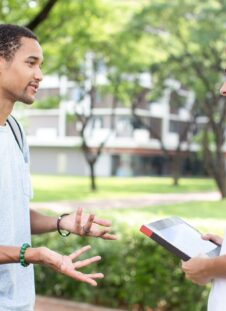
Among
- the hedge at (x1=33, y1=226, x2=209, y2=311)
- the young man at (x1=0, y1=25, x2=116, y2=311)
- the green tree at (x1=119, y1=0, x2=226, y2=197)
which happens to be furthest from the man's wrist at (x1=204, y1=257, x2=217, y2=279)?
the green tree at (x1=119, y1=0, x2=226, y2=197)

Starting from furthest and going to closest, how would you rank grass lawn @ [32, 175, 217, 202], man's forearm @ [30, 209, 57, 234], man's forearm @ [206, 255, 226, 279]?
1. grass lawn @ [32, 175, 217, 202]
2. man's forearm @ [30, 209, 57, 234]
3. man's forearm @ [206, 255, 226, 279]

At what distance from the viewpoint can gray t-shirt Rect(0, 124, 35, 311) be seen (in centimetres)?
199

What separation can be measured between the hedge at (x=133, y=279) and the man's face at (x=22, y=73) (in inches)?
139

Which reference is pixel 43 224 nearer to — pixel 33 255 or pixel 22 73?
pixel 33 255

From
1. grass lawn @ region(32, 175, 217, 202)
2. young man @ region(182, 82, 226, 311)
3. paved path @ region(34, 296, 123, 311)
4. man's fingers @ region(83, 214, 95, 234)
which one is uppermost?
man's fingers @ region(83, 214, 95, 234)

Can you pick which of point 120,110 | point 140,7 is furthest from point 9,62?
point 120,110

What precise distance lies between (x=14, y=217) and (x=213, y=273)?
72 centimetres

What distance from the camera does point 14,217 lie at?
2043 millimetres

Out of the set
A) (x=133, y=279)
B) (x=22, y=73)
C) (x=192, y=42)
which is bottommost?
(x=133, y=279)

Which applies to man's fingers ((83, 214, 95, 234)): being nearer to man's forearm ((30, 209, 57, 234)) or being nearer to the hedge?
man's forearm ((30, 209, 57, 234))

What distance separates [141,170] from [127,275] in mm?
48785

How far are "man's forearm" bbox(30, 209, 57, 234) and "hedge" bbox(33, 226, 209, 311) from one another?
10.6ft

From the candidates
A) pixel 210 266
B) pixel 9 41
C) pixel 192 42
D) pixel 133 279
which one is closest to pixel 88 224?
pixel 210 266

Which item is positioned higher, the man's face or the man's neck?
the man's face
